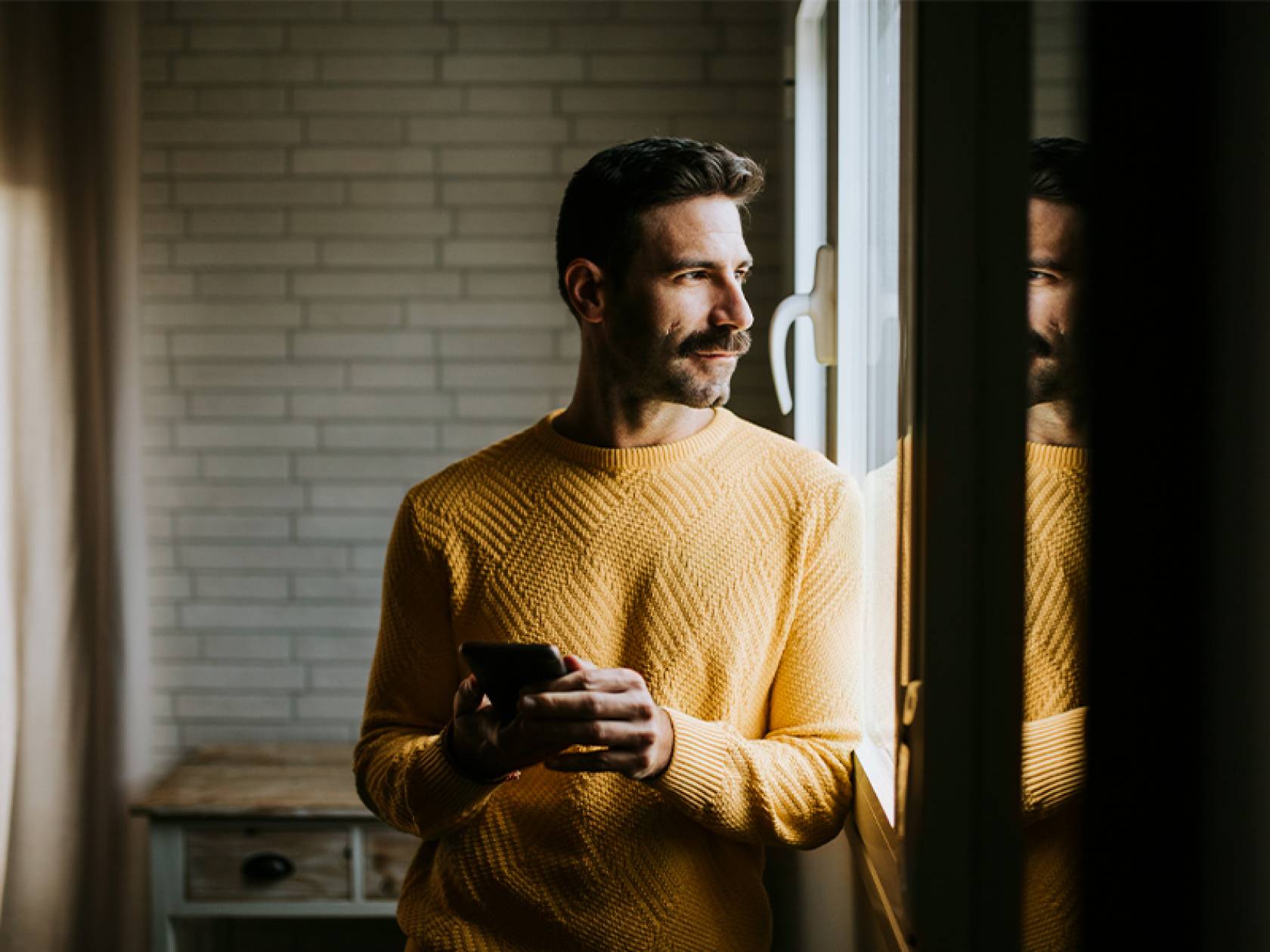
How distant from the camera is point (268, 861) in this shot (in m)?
2.16

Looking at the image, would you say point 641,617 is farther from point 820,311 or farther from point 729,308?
point 820,311

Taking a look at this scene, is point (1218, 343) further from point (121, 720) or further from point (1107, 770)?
point (121, 720)

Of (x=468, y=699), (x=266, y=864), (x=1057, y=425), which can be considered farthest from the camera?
(x=266, y=864)

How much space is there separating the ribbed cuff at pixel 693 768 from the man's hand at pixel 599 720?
0.02 meters

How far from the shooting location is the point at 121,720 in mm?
2402

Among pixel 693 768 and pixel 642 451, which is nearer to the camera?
pixel 693 768

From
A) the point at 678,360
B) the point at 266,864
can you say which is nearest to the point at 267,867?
the point at 266,864

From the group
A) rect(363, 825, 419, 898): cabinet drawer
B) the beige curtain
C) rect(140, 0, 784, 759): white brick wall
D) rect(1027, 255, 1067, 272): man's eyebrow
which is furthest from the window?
the beige curtain

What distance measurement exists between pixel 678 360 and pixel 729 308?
0.25ft

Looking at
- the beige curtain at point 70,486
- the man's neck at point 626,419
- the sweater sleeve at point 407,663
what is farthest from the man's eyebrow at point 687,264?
the beige curtain at point 70,486

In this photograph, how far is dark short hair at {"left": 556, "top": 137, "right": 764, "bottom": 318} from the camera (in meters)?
1.16

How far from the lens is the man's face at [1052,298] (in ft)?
1.63

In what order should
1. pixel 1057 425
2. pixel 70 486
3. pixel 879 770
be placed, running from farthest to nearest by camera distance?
1. pixel 70 486
2. pixel 879 770
3. pixel 1057 425

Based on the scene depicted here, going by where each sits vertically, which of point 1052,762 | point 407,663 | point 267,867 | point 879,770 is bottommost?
point 267,867
